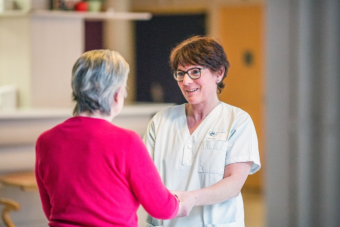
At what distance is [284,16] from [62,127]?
2601mm

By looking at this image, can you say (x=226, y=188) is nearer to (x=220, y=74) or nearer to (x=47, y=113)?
(x=220, y=74)

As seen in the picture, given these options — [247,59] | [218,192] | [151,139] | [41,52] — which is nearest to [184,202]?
[218,192]

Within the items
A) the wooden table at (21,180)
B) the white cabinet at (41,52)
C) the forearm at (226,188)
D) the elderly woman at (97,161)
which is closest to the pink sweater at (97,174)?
the elderly woman at (97,161)

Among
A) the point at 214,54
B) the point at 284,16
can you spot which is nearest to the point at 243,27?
the point at 284,16

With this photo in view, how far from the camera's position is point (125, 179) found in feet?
4.65

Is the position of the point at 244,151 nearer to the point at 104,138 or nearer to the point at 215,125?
the point at 215,125

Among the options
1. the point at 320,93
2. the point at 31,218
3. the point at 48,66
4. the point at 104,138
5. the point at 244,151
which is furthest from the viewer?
the point at 48,66

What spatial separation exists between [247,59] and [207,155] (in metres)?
4.59

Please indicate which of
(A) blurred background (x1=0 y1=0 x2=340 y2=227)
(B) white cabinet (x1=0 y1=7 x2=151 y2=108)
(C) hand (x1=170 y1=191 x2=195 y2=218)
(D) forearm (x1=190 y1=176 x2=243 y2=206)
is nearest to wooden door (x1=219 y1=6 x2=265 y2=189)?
(A) blurred background (x1=0 y1=0 x2=340 y2=227)

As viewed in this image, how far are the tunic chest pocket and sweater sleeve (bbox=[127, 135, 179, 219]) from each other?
301 mm

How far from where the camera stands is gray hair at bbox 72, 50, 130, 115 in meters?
1.42

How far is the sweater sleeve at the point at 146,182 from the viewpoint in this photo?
140cm

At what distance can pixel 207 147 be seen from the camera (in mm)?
1773

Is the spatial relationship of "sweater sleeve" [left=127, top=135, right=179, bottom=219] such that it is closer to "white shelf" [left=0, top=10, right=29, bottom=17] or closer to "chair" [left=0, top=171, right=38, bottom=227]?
"chair" [left=0, top=171, right=38, bottom=227]
